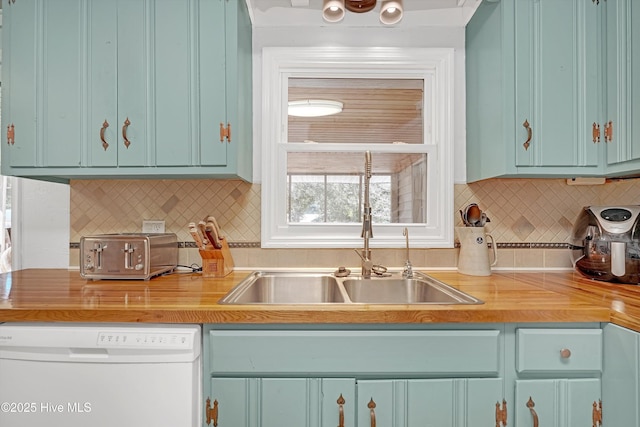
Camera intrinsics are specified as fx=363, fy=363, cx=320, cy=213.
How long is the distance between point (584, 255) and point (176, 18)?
212 centimetres

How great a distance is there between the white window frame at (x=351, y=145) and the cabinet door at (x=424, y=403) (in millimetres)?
827

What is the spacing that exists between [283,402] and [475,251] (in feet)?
3.79

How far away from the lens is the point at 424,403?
1188 mm

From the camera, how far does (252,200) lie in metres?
1.93

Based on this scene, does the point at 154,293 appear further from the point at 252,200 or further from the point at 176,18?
the point at 176,18

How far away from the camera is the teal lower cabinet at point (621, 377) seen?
108 centimetres

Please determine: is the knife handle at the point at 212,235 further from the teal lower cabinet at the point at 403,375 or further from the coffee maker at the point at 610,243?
the coffee maker at the point at 610,243

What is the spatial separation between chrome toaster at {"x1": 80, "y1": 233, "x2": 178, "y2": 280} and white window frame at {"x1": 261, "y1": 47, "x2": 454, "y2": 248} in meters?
0.57

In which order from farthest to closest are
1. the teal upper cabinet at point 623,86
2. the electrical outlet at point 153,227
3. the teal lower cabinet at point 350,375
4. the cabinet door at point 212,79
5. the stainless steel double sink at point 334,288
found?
the electrical outlet at point 153,227 < the stainless steel double sink at point 334,288 < the cabinet door at point 212,79 < the teal upper cabinet at point 623,86 < the teal lower cabinet at point 350,375

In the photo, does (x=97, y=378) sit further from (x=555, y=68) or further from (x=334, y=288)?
(x=555, y=68)

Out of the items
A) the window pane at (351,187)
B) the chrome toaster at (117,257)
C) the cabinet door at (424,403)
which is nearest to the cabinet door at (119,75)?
the chrome toaster at (117,257)

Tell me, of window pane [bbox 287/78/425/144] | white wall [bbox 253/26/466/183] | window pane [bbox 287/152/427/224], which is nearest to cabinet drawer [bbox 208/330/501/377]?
window pane [bbox 287/152/427/224]

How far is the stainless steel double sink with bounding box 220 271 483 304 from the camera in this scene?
1.68 meters

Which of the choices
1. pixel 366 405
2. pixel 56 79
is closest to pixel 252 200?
pixel 56 79
